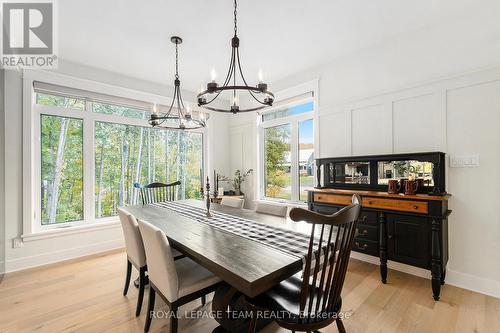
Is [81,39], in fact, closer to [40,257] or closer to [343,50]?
[40,257]

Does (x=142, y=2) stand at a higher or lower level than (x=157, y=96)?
higher

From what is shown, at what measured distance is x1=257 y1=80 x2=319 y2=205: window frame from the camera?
3.42 m

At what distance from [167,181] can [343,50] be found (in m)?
3.47

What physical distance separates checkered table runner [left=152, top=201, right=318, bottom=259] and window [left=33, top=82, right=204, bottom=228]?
74.2 inches

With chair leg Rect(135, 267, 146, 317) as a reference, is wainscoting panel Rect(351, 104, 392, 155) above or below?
above

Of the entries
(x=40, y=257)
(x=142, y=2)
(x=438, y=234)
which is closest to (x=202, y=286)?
(x=438, y=234)

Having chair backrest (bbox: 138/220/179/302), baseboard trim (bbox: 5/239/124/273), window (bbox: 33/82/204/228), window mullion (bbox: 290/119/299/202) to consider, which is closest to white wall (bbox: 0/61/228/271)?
baseboard trim (bbox: 5/239/124/273)

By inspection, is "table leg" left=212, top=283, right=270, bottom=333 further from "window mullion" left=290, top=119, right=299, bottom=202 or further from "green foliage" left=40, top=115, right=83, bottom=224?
"green foliage" left=40, top=115, right=83, bottom=224

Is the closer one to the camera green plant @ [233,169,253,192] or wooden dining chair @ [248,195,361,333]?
wooden dining chair @ [248,195,361,333]

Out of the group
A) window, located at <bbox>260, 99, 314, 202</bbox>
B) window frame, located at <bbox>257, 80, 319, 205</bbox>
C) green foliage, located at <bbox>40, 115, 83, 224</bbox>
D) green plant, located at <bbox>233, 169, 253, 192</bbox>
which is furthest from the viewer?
green plant, located at <bbox>233, 169, 253, 192</bbox>

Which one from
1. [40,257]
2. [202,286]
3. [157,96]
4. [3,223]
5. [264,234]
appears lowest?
[40,257]

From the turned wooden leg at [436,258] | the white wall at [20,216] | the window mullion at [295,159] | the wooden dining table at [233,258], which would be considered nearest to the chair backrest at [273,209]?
the wooden dining table at [233,258]

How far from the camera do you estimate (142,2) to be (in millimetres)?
2025

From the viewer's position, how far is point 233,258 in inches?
47.9
